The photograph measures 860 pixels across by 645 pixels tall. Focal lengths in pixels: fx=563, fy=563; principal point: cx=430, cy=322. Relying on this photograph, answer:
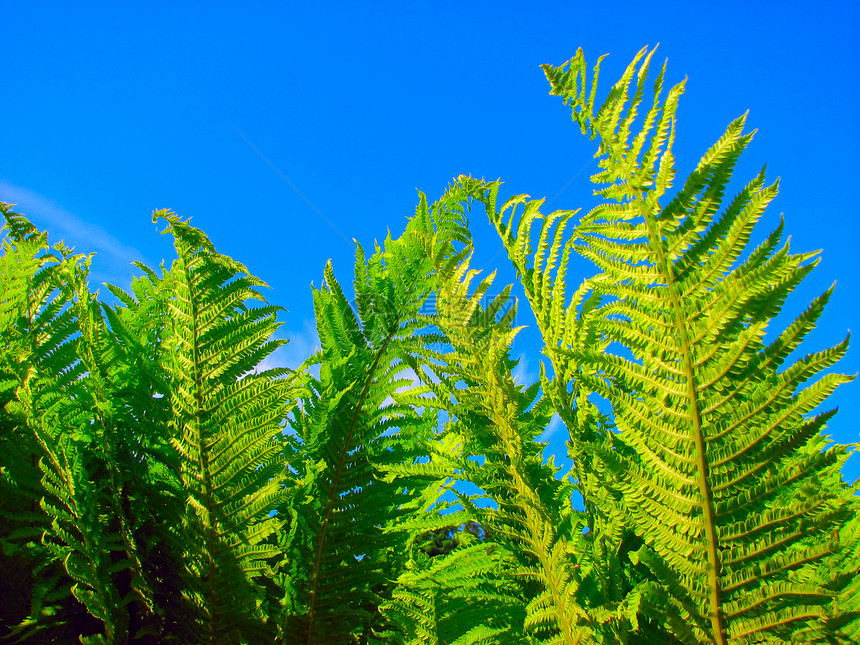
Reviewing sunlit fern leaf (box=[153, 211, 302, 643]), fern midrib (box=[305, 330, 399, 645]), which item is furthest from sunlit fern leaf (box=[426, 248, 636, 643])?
sunlit fern leaf (box=[153, 211, 302, 643])

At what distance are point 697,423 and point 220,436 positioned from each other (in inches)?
19.4

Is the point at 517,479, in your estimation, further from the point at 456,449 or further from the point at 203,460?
the point at 203,460

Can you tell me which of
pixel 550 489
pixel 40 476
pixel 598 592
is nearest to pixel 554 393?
pixel 550 489

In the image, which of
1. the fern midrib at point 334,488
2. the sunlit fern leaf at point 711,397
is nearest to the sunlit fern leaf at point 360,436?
the fern midrib at point 334,488

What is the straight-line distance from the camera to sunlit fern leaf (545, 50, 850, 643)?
0.47m

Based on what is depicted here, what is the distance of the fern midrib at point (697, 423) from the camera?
48 centimetres

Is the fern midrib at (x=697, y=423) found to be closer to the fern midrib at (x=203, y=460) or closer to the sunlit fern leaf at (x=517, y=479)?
the sunlit fern leaf at (x=517, y=479)

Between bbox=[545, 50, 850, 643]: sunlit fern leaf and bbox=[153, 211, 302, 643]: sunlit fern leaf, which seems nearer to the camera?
bbox=[545, 50, 850, 643]: sunlit fern leaf

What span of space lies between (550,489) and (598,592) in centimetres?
11

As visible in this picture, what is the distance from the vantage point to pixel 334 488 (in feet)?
2.20

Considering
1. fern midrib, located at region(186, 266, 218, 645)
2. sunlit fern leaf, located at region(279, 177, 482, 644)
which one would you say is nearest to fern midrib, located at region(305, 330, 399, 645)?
sunlit fern leaf, located at region(279, 177, 482, 644)

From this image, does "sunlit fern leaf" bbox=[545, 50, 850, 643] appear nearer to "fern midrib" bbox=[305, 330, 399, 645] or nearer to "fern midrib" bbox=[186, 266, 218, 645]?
"fern midrib" bbox=[305, 330, 399, 645]

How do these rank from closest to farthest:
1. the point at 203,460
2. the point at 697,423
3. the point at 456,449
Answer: the point at 697,423, the point at 203,460, the point at 456,449

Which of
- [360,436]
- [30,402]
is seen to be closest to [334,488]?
[360,436]
